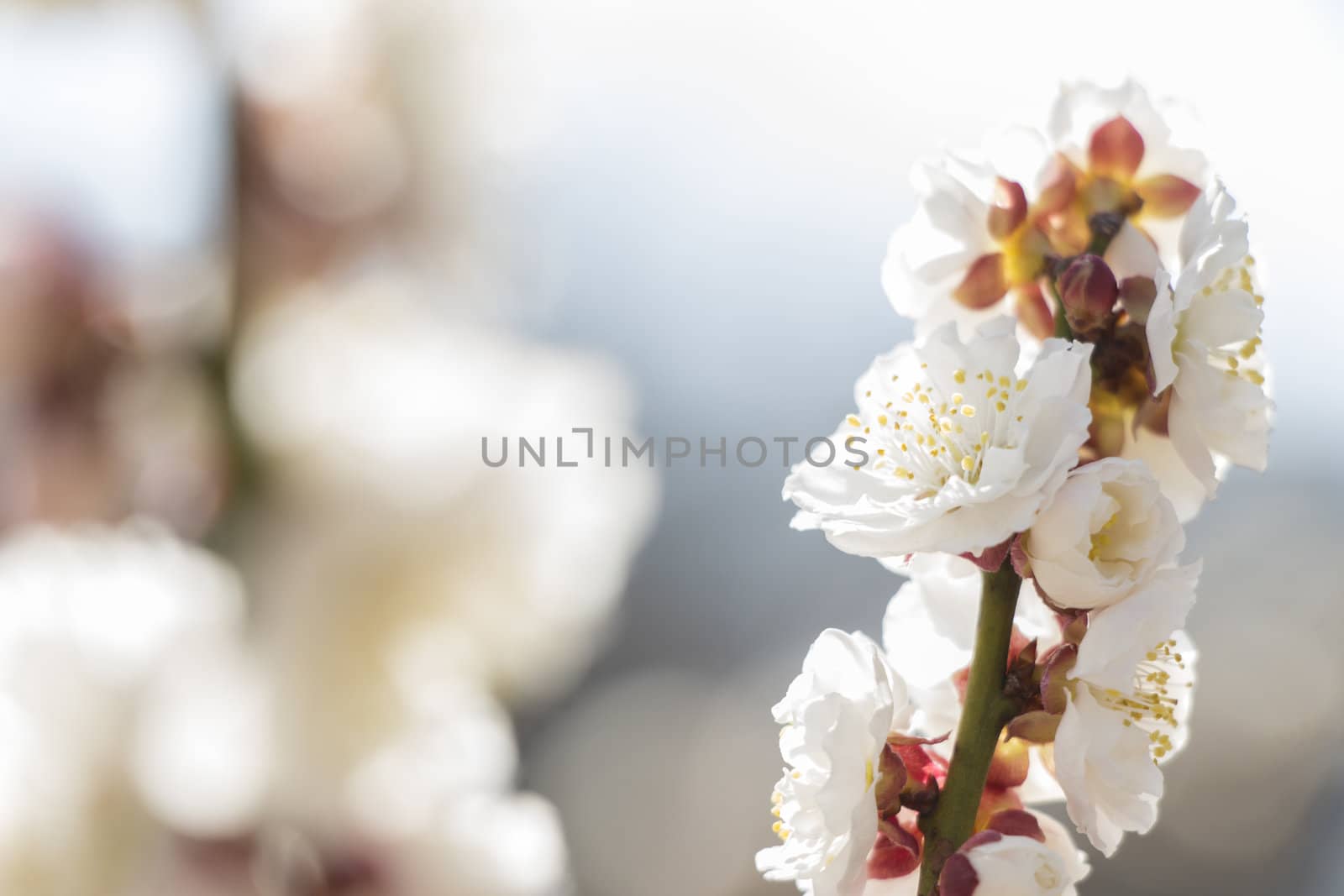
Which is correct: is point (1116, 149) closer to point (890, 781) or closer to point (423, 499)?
point (890, 781)

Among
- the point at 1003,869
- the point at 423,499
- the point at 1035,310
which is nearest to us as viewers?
the point at 1003,869

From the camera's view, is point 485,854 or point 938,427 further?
point 485,854

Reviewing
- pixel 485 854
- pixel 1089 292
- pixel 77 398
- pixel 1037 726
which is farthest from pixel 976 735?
pixel 77 398

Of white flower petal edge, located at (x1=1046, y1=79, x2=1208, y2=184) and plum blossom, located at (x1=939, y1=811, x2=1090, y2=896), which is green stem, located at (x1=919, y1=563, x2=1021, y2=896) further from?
white flower petal edge, located at (x1=1046, y1=79, x2=1208, y2=184)

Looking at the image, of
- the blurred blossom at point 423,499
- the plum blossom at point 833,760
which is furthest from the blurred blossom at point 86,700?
the plum blossom at point 833,760

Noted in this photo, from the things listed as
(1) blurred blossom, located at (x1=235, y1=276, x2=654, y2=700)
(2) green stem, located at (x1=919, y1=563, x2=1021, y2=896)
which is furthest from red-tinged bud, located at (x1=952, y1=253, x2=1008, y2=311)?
(1) blurred blossom, located at (x1=235, y1=276, x2=654, y2=700)

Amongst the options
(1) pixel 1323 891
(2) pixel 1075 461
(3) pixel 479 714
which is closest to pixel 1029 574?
(2) pixel 1075 461
